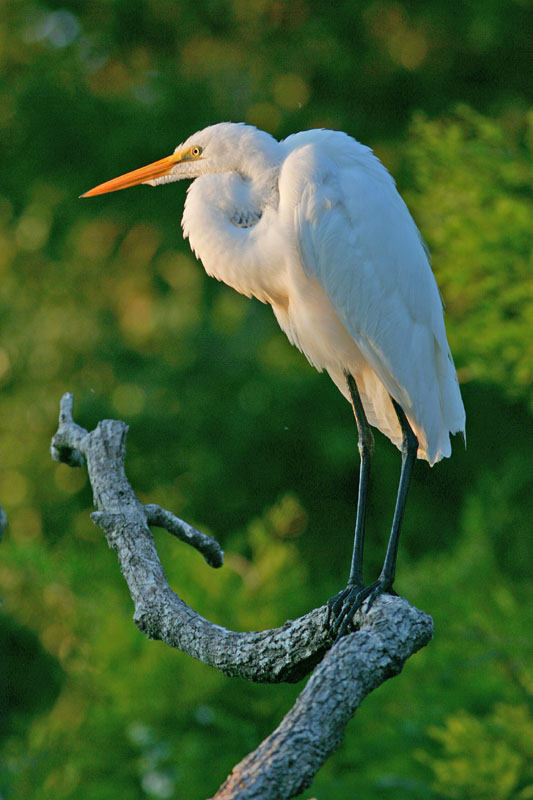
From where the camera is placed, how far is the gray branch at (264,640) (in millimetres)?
1178

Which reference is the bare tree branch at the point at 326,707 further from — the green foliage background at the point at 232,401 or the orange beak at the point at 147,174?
the green foliage background at the point at 232,401

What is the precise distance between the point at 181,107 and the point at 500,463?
356 cm

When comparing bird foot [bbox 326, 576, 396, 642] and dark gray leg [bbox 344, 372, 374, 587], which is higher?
dark gray leg [bbox 344, 372, 374, 587]

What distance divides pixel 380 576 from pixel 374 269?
63cm

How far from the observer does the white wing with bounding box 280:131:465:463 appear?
2.15 m

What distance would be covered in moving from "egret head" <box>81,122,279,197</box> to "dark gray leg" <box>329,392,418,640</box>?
1.90 feet

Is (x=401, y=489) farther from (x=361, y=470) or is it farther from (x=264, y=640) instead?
(x=264, y=640)

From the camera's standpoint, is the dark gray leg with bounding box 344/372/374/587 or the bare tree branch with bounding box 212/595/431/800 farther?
the dark gray leg with bounding box 344/372/374/587

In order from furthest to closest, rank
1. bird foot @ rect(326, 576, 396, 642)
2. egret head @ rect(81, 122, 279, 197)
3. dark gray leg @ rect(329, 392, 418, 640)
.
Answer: egret head @ rect(81, 122, 279, 197)
dark gray leg @ rect(329, 392, 418, 640)
bird foot @ rect(326, 576, 396, 642)

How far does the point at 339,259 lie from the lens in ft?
7.10

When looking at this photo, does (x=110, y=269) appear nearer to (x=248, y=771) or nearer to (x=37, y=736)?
(x=37, y=736)

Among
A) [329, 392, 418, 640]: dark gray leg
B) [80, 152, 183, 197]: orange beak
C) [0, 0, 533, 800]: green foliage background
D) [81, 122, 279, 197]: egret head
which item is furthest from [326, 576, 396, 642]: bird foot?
[0, 0, 533, 800]: green foliage background

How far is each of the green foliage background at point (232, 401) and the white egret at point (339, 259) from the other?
1.64 m

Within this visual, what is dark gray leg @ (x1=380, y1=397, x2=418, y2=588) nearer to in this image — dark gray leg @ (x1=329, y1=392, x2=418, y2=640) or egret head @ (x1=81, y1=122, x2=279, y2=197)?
dark gray leg @ (x1=329, y1=392, x2=418, y2=640)
